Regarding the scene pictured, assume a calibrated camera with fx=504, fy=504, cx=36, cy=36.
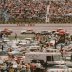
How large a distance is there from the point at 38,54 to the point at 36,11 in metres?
31.0

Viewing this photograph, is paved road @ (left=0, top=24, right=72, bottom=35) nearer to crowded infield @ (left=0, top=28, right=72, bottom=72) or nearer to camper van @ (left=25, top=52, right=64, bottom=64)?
crowded infield @ (left=0, top=28, right=72, bottom=72)

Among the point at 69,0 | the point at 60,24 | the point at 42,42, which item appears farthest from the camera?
the point at 69,0

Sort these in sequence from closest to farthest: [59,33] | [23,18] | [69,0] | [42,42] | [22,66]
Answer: [22,66], [42,42], [59,33], [23,18], [69,0]

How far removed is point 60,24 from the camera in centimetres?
5391

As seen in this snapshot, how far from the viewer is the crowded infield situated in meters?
29.8

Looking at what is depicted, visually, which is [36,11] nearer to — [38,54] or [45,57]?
[38,54]

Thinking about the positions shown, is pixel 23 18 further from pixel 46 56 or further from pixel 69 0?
pixel 46 56

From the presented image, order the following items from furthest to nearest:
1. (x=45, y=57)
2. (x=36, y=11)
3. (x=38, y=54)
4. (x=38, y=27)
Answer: (x=36, y=11)
(x=38, y=27)
(x=38, y=54)
(x=45, y=57)

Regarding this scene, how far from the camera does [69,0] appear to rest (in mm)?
68312

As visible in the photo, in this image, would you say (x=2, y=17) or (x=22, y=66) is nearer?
(x=22, y=66)

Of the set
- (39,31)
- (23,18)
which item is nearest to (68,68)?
(39,31)

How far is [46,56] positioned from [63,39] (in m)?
10.8

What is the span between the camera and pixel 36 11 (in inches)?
2443

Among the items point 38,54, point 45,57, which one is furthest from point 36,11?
point 45,57
